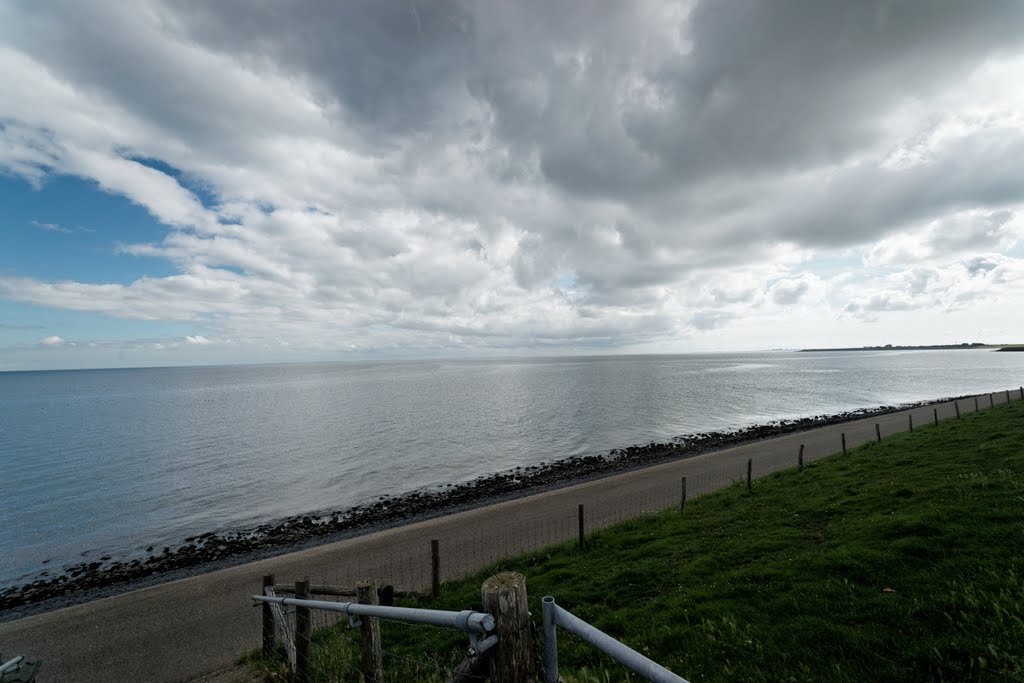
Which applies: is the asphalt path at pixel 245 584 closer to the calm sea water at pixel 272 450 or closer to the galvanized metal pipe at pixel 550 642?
the calm sea water at pixel 272 450

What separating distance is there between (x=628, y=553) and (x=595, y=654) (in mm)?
6759

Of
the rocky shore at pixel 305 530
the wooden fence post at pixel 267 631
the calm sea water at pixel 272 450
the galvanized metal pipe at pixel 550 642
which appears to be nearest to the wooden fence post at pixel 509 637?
the galvanized metal pipe at pixel 550 642

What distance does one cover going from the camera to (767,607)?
795cm

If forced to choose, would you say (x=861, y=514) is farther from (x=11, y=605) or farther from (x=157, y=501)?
(x=157, y=501)

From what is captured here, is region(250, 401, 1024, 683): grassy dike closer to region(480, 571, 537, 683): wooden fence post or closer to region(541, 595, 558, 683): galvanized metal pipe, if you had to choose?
region(480, 571, 537, 683): wooden fence post

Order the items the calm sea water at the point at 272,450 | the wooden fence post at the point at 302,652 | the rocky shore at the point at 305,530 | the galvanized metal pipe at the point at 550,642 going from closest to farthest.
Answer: the galvanized metal pipe at the point at 550,642 → the wooden fence post at the point at 302,652 → the rocky shore at the point at 305,530 → the calm sea water at the point at 272,450

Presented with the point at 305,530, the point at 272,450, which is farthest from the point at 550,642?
the point at 272,450

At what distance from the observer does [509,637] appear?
10.0ft

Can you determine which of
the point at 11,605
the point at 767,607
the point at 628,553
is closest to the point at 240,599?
the point at 11,605

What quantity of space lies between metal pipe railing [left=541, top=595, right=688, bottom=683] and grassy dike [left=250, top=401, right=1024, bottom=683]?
2586mm

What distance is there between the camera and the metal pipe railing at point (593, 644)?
6.91 ft

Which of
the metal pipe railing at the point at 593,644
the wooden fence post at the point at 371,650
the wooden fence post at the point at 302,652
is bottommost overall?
the wooden fence post at the point at 302,652

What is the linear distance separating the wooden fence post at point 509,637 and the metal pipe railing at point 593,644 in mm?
218

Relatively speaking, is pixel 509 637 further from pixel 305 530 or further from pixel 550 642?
pixel 305 530
